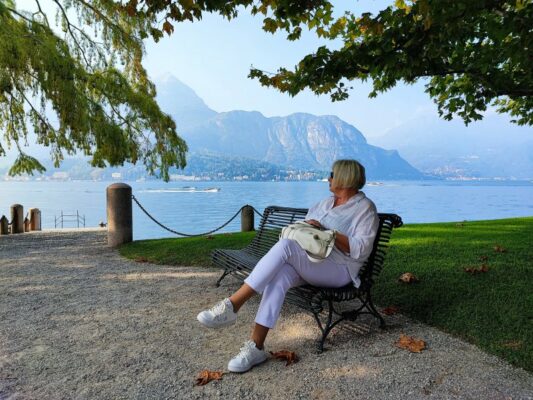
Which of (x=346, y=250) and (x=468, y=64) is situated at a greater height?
(x=468, y=64)

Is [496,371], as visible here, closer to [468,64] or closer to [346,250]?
[346,250]

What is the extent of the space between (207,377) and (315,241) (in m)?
1.28

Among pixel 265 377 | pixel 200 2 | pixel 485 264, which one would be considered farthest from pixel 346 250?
pixel 485 264

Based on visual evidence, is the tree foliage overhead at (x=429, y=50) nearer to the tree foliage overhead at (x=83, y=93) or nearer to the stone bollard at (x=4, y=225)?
the tree foliage overhead at (x=83, y=93)

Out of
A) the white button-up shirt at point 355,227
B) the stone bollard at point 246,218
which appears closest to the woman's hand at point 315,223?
the white button-up shirt at point 355,227

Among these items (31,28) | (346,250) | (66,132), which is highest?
(31,28)

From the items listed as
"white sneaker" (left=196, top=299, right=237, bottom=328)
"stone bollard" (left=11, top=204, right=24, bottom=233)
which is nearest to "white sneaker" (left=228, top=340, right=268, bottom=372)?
"white sneaker" (left=196, top=299, right=237, bottom=328)

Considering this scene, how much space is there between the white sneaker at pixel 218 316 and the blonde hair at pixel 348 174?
1427 mm

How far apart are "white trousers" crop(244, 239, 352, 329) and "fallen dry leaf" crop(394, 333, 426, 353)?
0.79 m

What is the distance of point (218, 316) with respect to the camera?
335 centimetres

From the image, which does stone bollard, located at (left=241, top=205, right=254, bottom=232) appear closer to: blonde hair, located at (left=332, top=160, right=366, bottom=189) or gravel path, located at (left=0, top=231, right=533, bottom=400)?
gravel path, located at (left=0, top=231, right=533, bottom=400)

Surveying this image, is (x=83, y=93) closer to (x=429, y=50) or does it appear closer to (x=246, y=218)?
(x=246, y=218)

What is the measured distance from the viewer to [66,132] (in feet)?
36.9

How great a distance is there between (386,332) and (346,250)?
1.01 meters
